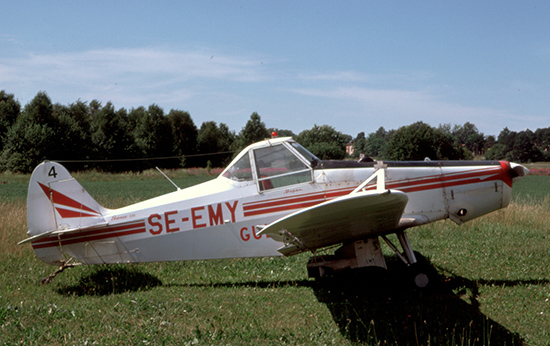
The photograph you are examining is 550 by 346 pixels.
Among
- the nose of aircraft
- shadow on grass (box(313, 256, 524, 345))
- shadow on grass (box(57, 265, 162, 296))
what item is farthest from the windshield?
shadow on grass (box(57, 265, 162, 296))

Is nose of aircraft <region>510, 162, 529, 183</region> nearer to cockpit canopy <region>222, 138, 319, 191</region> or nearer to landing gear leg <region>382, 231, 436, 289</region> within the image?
landing gear leg <region>382, 231, 436, 289</region>

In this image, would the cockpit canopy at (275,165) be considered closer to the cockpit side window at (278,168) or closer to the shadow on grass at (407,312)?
the cockpit side window at (278,168)

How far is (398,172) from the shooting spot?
554cm

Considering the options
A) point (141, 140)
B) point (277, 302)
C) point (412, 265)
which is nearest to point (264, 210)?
point (277, 302)

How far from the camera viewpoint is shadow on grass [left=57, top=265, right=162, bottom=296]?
6027mm

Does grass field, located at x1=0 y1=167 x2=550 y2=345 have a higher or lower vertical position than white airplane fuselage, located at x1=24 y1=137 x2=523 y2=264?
lower

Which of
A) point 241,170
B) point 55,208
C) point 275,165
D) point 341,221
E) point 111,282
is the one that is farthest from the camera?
point 111,282

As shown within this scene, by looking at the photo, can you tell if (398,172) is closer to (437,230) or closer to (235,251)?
(235,251)

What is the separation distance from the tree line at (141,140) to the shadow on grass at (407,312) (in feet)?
65.2

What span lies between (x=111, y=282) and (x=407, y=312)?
14.5 ft

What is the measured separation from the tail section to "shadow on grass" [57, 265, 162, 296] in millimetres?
534

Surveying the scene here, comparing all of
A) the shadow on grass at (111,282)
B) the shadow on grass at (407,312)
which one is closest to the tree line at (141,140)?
the shadow on grass at (111,282)

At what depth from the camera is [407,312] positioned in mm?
4840

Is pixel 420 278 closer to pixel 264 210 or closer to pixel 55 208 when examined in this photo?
pixel 264 210
